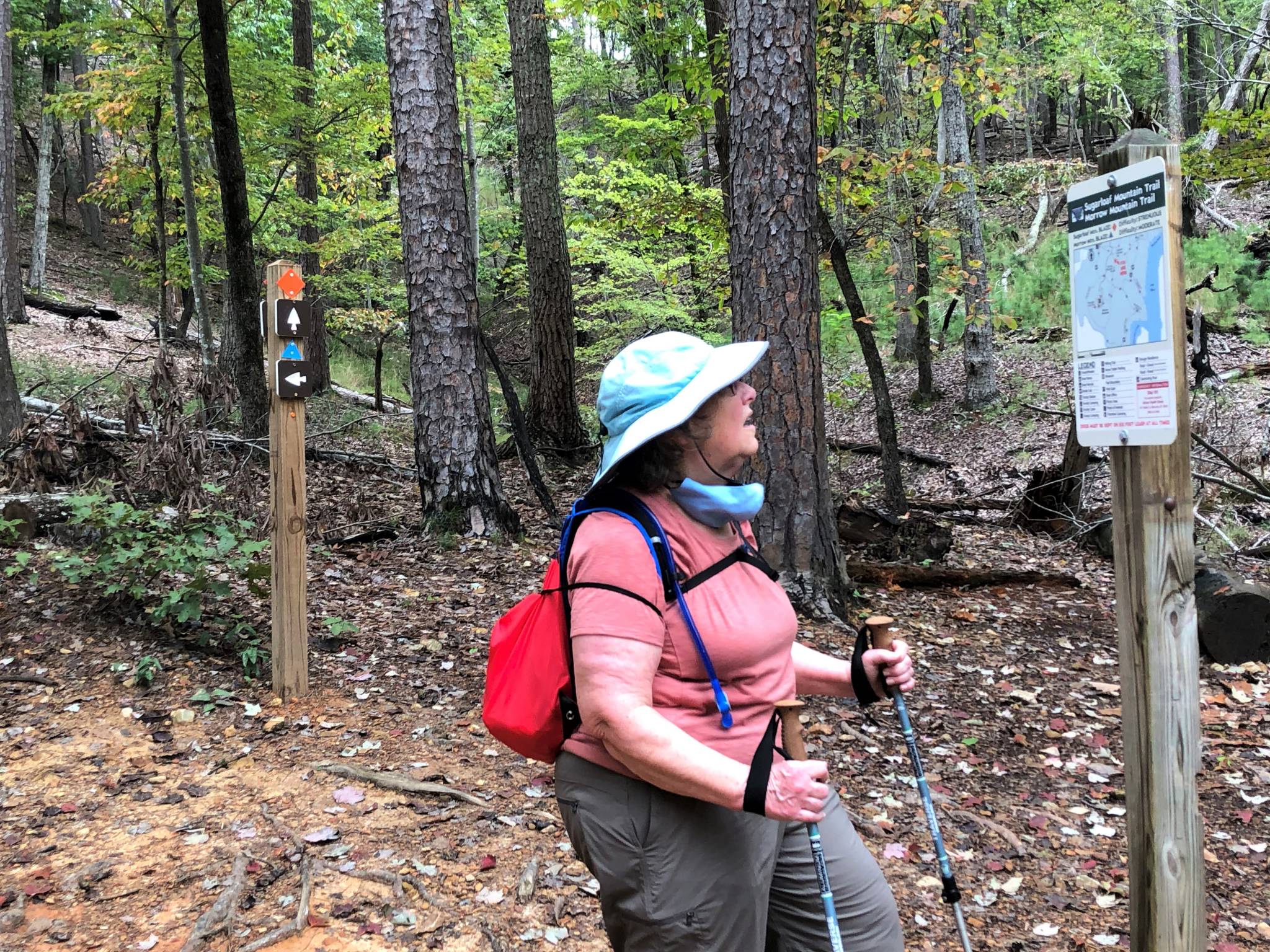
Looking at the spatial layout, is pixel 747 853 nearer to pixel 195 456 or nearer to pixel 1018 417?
pixel 195 456

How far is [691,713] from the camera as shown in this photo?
1817mm

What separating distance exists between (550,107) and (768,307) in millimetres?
6266

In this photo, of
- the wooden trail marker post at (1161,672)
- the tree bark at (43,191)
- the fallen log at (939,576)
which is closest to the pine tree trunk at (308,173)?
the tree bark at (43,191)

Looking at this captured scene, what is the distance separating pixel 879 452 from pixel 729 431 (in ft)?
35.0

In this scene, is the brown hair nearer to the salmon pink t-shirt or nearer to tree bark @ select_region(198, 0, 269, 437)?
the salmon pink t-shirt

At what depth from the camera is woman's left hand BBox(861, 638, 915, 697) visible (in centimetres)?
214

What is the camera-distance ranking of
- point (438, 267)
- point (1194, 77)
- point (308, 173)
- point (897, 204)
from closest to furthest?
point (438, 267)
point (897, 204)
point (308, 173)
point (1194, 77)

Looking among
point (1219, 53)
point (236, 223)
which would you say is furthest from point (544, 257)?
point (1219, 53)

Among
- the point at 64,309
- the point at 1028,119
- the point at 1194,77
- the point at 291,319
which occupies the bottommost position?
the point at 291,319

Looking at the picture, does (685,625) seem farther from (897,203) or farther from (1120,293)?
(897,203)

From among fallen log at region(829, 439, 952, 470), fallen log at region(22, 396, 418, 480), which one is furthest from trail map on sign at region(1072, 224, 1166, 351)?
fallen log at region(829, 439, 952, 470)

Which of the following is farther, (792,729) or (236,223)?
(236,223)

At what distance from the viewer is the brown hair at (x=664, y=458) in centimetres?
194

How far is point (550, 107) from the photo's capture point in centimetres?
1081
